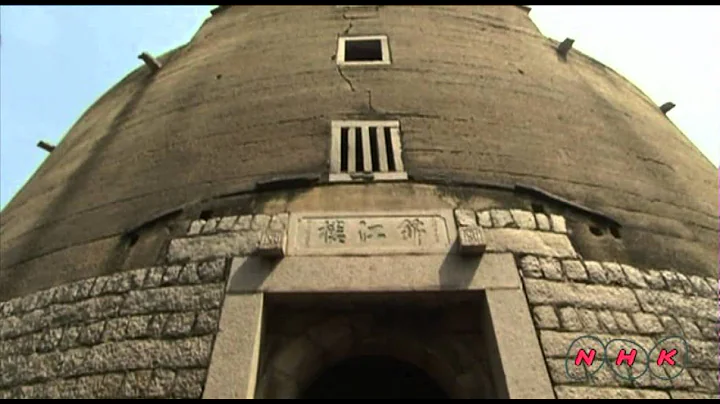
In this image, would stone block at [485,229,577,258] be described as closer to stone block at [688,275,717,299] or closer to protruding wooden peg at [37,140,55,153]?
stone block at [688,275,717,299]

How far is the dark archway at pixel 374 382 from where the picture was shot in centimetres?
477

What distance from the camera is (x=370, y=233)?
176 inches

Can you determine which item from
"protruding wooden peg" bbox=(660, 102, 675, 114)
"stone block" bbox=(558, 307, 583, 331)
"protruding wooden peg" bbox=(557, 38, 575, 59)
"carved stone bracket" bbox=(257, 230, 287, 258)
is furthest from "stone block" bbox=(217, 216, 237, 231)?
"protruding wooden peg" bbox=(660, 102, 675, 114)

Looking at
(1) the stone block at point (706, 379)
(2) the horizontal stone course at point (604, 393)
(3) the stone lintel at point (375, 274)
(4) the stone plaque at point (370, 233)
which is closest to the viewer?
(2) the horizontal stone course at point (604, 393)

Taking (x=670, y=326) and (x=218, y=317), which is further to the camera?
Result: (x=670, y=326)

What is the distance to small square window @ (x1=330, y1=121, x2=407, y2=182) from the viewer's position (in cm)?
509

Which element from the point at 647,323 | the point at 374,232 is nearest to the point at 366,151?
the point at 374,232

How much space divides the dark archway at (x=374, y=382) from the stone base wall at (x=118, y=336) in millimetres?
1271

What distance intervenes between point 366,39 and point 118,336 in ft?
16.5

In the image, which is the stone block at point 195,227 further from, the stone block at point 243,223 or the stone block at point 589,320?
the stone block at point 589,320

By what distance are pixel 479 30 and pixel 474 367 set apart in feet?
17.5

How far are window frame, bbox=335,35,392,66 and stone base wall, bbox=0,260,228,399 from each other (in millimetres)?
3462

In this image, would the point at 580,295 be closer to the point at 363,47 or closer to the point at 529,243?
the point at 529,243

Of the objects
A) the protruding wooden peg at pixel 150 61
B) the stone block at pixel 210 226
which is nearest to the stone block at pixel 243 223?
the stone block at pixel 210 226
